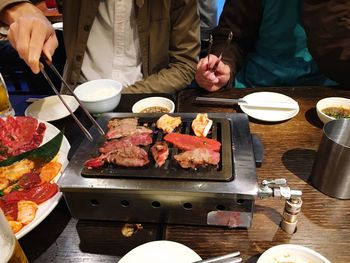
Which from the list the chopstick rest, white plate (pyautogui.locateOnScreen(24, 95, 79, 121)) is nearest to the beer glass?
white plate (pyautogui.locateOnScreen(24, 95, 79, 121))

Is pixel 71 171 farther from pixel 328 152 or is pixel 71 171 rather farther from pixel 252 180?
pixel 328 152

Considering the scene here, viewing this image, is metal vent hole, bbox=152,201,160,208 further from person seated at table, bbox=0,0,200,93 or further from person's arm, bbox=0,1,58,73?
person seated at table, bbox=0,0,200,93

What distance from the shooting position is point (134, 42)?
2.44 metres

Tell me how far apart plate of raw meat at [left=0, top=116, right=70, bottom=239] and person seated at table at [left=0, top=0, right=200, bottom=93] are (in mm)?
790

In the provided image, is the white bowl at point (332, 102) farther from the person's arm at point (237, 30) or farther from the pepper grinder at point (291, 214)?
the pepper grinder at point (291, 214)

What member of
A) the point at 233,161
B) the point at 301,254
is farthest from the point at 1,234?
the point at 301,254

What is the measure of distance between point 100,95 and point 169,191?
103 centimetres

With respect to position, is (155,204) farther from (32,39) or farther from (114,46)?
(114,46)

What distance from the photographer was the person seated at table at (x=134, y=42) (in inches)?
90.1

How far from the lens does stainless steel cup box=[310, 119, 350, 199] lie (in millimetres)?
1153

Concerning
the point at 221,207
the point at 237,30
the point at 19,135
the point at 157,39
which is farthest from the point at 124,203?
the point at 237,30

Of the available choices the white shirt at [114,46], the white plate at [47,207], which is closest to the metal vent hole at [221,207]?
the white plate at [47,207]

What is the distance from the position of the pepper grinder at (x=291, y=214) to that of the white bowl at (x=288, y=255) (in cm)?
12

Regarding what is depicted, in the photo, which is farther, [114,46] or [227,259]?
[114,46]
